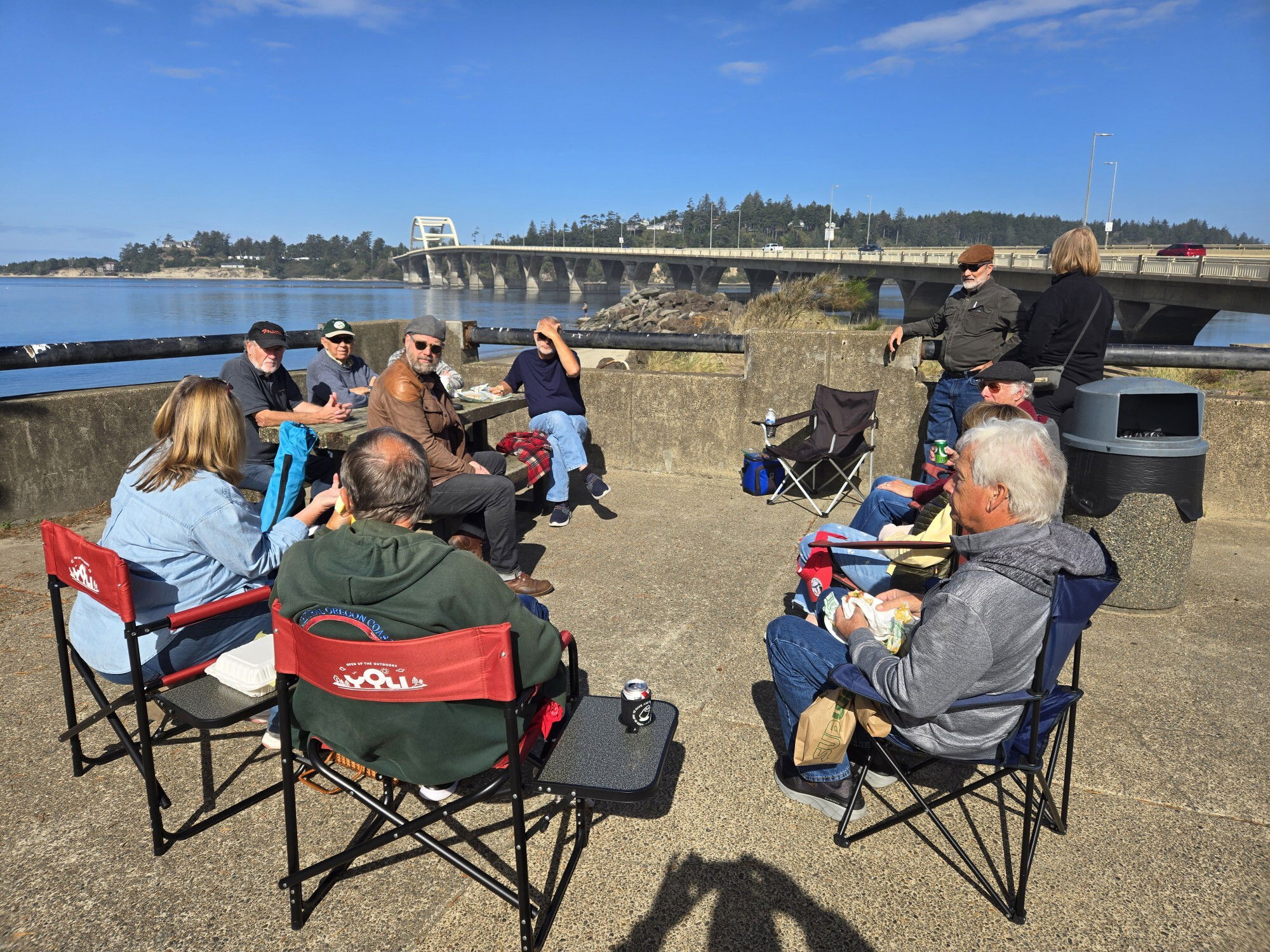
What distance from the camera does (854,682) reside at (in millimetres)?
2174

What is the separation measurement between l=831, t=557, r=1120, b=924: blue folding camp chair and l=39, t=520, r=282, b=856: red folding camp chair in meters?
1.77

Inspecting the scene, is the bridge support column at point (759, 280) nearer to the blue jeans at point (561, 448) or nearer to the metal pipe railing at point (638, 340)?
the metal pipe railing at point (638, 340)

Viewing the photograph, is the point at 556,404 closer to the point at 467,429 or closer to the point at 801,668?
the point at 467,429

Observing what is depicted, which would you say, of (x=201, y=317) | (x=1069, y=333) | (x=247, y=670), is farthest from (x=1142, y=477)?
(x=201, y=317)

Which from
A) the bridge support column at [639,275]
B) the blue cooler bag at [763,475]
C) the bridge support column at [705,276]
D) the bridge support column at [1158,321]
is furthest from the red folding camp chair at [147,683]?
the bridge support column at [639,275]

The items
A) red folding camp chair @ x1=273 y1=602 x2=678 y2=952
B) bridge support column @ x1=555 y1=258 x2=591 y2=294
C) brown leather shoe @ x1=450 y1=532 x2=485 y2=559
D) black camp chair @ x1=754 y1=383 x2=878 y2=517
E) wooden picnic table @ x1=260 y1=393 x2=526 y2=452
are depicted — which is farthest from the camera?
bridge support column @ x1=555 y1=258 x2=591 y2=294

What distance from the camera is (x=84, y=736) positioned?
2979mm

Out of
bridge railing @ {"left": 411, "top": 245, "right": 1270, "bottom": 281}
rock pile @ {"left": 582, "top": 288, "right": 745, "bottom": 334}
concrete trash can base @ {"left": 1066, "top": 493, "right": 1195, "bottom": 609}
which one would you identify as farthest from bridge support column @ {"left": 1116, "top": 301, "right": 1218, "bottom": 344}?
concrete trash can base @ {"left": 1066, "top": 493, "right": 1195, "bottom": 609}

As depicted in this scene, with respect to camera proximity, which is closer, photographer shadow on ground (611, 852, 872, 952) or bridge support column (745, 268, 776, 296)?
photographer shadow on ground (611, 852, 872, 952)

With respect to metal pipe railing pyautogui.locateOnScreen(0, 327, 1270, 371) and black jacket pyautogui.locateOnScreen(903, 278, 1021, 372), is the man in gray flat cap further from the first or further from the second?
black jacket pyautogui.locateOnScreen(903, 278, 1021, 372)

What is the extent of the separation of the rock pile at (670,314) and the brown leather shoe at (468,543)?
27.0m

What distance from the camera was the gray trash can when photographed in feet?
12.8

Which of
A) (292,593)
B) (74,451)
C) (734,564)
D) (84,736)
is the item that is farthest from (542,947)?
(74,451)

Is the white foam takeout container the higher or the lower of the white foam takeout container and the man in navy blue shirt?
the lower
